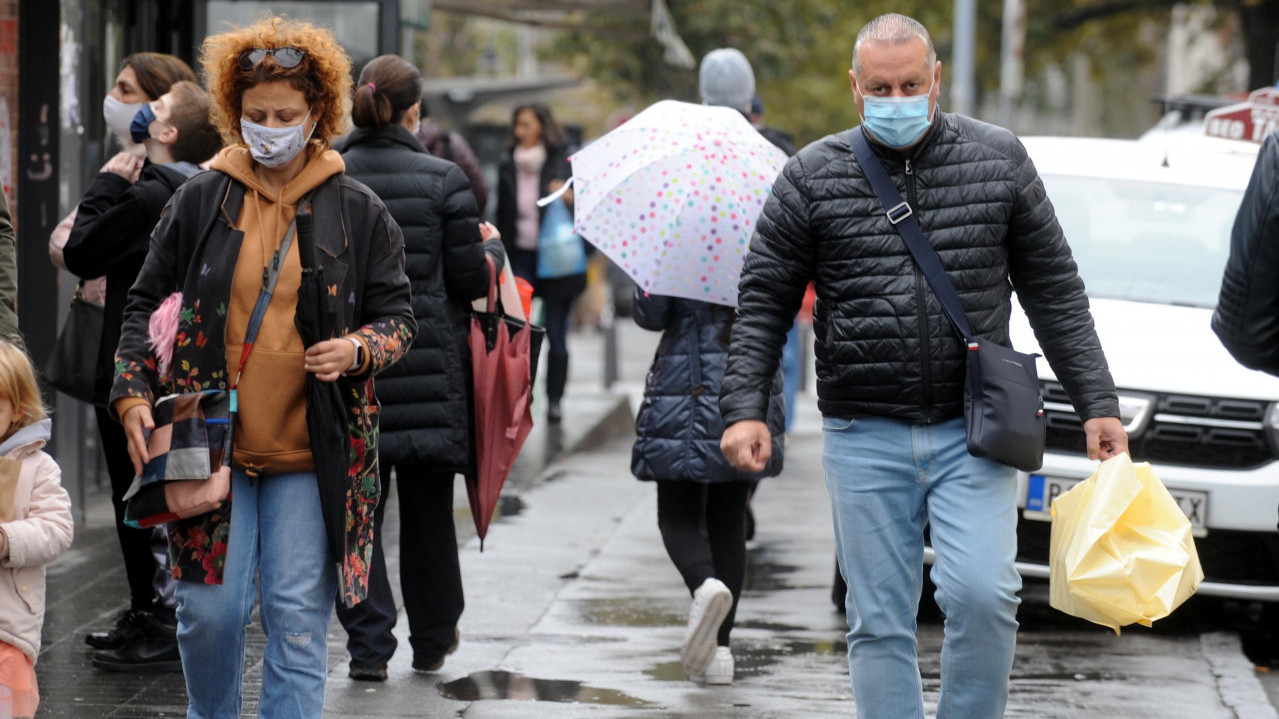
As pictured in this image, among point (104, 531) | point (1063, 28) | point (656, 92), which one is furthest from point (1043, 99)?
point (104, 531)

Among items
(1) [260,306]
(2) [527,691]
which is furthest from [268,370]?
(2) [527,691]

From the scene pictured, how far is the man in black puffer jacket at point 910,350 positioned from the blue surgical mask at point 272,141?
1.14m

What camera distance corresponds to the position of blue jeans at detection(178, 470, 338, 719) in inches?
167

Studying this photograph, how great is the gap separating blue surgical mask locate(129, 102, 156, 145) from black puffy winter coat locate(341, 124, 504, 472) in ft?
2.03

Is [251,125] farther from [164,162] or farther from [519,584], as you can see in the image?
[519,584]

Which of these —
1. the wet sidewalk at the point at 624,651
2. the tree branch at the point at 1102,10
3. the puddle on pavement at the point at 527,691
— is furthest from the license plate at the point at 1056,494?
the tree branch at the point at 1102,10

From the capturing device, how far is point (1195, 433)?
6777 millimetres

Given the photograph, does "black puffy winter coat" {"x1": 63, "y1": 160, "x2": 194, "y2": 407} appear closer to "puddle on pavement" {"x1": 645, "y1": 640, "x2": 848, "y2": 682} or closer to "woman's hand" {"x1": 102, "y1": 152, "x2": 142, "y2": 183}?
"woman's hand" {"x1": 102, "y1": 152, "x2": 142, "y2": 183}

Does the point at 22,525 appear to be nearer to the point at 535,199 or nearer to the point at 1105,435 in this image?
the point at 1105,435

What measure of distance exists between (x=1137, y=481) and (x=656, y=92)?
2017 centimetres

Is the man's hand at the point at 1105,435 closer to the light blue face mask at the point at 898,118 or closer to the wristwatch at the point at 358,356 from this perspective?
the light blue face mask at the point at 898,118

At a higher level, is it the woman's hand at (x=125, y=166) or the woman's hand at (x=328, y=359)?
the woman's hand at (x=125, y=166)

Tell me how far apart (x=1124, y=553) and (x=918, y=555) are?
1.66ft

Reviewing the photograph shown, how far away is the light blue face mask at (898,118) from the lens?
4305 mm
